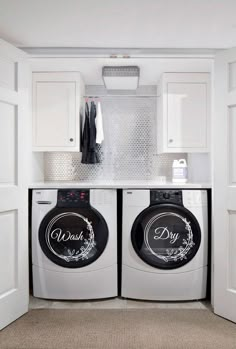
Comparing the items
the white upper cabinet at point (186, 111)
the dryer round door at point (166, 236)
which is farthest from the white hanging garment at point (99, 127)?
the dryer round door at point (166, 236)

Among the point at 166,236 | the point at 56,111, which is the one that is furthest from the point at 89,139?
the point at 166,236

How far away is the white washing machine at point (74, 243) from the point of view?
2658 mm

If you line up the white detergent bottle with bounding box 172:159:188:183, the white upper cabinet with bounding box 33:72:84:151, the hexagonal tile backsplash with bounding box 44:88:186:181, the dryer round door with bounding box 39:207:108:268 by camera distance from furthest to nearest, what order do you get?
the hexagonal tile backsplash with bounding box 44:88:186:181, the white detergent bottle with bounding box 172:159:188:183, the white upper cabinet with bounding box 33:72:84:151, the dryer round door with bounding box 39:207:108:268

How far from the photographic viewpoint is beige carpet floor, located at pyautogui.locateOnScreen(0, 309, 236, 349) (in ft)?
6.74

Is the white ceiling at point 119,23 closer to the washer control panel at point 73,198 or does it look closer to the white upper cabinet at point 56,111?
the white upper cabinet at point 56,111

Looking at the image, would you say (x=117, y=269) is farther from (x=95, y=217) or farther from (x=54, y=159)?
(x=54, y=159)

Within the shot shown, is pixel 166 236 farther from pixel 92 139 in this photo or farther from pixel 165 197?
pixel 92 139

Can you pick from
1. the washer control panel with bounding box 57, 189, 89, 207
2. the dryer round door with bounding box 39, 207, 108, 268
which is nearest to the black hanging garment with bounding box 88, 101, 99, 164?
the washer control panel with bounding box 57, 189, 89, 207

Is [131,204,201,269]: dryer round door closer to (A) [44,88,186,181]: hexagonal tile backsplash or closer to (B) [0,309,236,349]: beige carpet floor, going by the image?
(B) [0,309,236,349]: beige carpet floor

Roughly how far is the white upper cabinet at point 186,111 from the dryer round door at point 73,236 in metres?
1.04

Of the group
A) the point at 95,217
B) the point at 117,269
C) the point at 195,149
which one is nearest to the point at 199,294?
the point at 117,269

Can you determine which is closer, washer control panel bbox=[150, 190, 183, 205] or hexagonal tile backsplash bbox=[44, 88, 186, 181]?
washer control panel bbox=[150, 190, 183, 205]

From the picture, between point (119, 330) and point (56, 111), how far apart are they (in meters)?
1.99

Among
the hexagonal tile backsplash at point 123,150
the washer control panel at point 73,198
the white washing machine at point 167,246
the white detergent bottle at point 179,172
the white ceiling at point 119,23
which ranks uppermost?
the white ceiling at point 119,23
